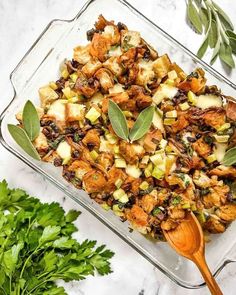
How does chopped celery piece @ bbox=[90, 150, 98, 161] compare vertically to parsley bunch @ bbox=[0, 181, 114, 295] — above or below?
above

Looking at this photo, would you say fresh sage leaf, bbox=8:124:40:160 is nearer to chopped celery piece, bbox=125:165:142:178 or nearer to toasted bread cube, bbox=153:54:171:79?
chopped celery piece, bbox=125:165:142:178

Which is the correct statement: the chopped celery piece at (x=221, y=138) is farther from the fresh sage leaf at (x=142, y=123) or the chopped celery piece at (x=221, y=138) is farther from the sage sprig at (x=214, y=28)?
the sage sprig at (x=214, y=28)

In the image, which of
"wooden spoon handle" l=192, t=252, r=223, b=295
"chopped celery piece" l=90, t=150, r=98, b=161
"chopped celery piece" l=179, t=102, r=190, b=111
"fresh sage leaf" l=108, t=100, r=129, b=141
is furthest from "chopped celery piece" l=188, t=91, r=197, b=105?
"wooden spoon handle" l=192, t=252, r=223, b=295

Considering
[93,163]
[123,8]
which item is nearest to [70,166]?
[93,163]

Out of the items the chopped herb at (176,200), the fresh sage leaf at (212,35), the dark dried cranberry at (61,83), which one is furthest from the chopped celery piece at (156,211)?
the fresh sage leaf at (212,35)

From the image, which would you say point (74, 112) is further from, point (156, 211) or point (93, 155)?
point (156, 211)

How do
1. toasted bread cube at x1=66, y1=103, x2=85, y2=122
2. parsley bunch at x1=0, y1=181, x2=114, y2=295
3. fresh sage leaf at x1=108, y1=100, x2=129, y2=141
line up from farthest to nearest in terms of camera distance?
1. parsley bunch at x1=0, y1=181, x2=114, y2=295
2. toasted bread cube at x1=66, y1=103, x2=85, y2=122
3. fresh sage leaf at x1=108, y1=100, x2=129, y2=141

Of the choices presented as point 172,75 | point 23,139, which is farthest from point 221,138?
point 23,139
